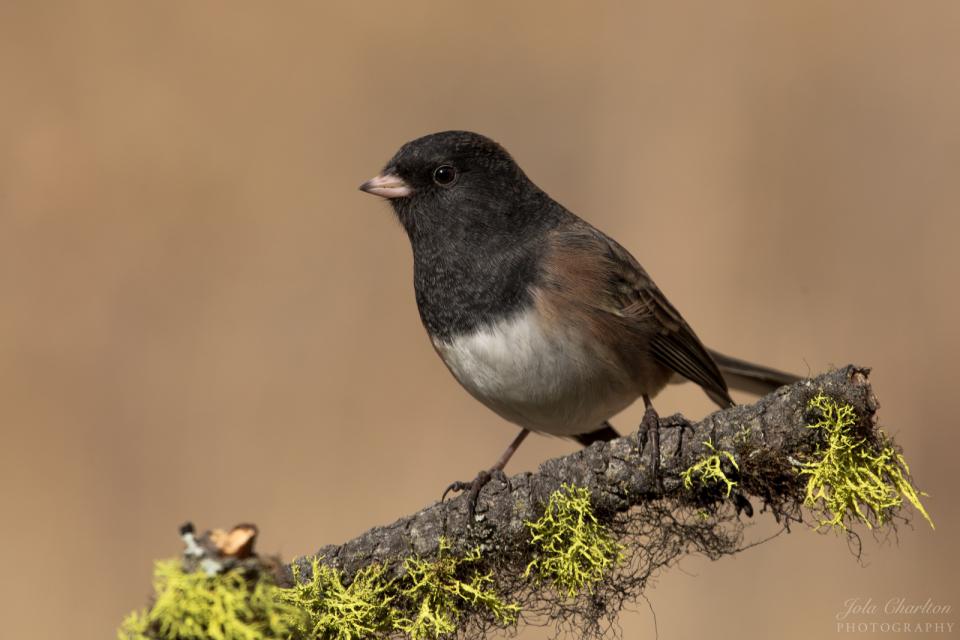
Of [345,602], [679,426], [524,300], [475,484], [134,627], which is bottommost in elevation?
[134,627]

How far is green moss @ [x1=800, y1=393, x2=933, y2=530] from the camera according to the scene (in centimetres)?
110

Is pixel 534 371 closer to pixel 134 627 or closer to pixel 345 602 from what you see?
pixel 345 602

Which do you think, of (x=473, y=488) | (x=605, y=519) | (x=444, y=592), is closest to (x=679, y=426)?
(x=605, y=519)

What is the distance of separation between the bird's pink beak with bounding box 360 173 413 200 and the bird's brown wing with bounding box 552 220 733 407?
371 mm

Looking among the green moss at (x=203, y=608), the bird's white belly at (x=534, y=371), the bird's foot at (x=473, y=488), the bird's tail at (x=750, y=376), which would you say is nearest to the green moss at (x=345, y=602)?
the bird's foot at (x=473, y=488)

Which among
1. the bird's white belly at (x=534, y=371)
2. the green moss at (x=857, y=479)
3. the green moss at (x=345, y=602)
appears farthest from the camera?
the bird's white belly at (x=534, y=371)

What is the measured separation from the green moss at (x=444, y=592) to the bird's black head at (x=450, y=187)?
3.27 feet

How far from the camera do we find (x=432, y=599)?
4.28 feet

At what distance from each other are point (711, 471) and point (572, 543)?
223 millimetres

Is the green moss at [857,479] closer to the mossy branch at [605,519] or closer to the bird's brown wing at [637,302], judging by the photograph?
the mossy branch at [605,519]

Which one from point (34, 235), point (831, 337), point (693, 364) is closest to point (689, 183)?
point (831, 337)

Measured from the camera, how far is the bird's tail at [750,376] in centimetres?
243

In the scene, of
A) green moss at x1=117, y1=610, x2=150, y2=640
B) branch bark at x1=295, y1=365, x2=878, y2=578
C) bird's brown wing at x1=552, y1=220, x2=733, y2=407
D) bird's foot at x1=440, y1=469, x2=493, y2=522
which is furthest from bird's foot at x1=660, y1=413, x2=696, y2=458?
bird's brown wing at x1=552, y1=220, x2=733, y2=407

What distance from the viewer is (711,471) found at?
3.76 feet
